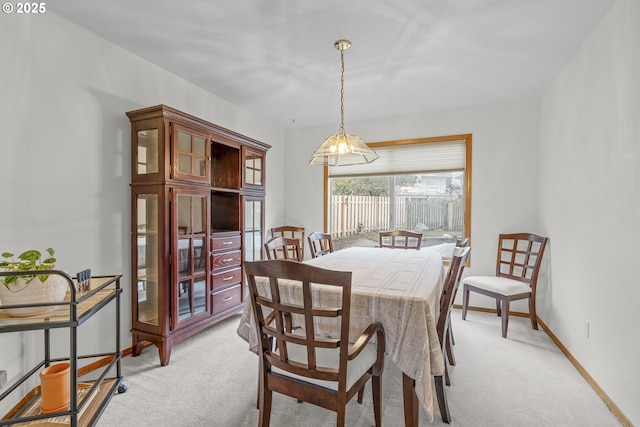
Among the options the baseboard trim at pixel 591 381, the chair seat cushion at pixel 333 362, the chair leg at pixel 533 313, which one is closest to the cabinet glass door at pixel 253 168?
the chair seat cushion at pixel 333 362

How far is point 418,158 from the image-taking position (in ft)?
13.7

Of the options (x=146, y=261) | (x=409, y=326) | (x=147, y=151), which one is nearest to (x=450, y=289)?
(x=409, y=326)

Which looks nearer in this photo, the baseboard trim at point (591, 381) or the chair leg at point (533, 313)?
the baseboard trim at point (591, 381)

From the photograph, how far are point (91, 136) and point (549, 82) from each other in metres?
4.29

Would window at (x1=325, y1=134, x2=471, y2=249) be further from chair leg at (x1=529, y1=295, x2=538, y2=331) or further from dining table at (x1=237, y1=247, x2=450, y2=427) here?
dining table at (x1=237, y1=247, x2=450, y2=427)

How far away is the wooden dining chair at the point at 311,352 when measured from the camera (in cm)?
127

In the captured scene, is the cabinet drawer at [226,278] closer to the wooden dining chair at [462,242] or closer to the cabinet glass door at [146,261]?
the cabinet glass door at [146,261]

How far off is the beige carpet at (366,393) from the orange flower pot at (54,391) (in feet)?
1.22

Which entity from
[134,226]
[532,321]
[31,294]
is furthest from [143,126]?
[532,321]

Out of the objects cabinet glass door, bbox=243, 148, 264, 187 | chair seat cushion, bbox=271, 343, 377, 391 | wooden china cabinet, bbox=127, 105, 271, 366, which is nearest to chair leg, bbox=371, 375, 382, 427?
chair seat cushion, bbox=271, 343, 377, 391

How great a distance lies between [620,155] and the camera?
6.34 feet

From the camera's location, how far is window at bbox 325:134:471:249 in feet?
13.1

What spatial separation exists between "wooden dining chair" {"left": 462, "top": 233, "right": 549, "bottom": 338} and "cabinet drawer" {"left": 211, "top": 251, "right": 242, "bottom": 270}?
253 cm

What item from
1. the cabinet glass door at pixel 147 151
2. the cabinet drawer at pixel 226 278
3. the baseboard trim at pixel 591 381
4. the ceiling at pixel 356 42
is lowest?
the baseboard trim at pixel 591 381
